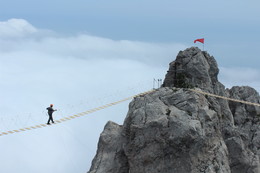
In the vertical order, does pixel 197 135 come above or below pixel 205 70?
below

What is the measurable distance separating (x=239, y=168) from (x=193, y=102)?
1585 centimetres

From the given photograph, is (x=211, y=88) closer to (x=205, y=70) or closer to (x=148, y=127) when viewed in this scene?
(x=205, y=70)

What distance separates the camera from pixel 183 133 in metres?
65.1

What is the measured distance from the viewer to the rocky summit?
6538 centimetres

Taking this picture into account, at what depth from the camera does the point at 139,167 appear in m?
67.3

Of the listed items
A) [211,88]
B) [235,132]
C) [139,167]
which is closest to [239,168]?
[235,132]

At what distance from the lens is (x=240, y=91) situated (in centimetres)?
9225

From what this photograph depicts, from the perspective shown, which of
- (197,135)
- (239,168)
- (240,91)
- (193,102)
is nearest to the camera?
(197,135)

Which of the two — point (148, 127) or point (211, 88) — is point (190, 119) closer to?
point (148, 127)

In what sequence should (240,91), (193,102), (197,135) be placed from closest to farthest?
(197,135) < (193,102) < (240,91)

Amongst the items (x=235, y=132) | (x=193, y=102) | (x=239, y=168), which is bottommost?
(x=239, y=168)

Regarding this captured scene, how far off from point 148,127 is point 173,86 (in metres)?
13.0

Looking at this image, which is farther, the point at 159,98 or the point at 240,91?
the point at 240,91

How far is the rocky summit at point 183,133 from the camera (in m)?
65.4
